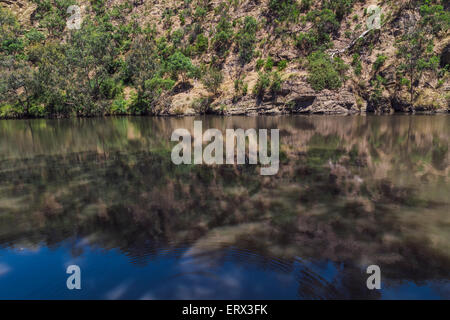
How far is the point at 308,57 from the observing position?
179ft

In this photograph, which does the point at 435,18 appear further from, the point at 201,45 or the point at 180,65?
the point at 180,65

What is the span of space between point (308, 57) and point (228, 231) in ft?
176

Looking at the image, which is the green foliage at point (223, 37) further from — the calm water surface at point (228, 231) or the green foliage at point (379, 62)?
the calm water surface at point (228, 231)

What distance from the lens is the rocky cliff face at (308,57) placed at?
4997 cm

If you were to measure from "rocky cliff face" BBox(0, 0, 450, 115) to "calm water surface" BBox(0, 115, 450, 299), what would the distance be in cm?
4184

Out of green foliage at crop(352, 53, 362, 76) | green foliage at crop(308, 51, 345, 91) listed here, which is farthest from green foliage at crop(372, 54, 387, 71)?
green foliage at crop(308, 51, 345, 91)

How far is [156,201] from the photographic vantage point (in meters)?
8.99

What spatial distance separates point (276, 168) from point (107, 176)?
6.71 metres

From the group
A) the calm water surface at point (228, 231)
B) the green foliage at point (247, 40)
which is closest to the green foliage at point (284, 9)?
the green foliage at point (247, 40)

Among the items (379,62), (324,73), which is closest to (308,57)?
(324,73)

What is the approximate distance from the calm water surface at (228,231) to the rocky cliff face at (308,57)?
4184cm

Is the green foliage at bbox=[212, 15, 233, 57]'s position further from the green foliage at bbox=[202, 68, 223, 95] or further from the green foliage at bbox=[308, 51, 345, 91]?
the green foliage at bbox=[308, 51, 345, 91]

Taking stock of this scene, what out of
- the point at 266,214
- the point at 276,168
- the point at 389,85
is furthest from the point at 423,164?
the point at 389,85

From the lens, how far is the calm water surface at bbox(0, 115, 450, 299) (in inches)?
196
